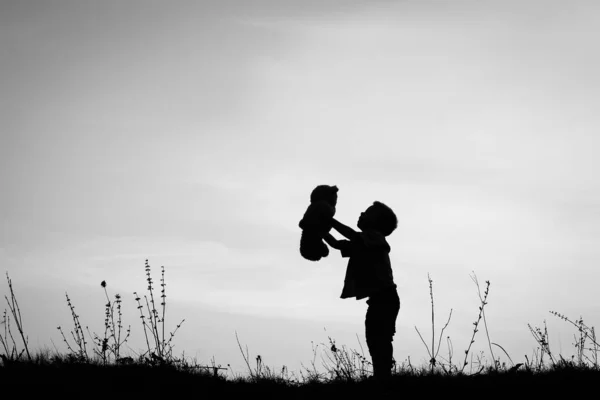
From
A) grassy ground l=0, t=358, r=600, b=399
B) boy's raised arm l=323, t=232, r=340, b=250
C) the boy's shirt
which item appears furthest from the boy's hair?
grassy ground l=0, t=358, r=600, b=399

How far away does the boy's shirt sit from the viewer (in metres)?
6.47

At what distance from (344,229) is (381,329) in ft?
3.72

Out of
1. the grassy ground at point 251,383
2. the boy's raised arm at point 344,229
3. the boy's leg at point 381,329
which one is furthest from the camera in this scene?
the boy's raised arm at point 344,229

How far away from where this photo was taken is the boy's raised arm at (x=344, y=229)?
665cm

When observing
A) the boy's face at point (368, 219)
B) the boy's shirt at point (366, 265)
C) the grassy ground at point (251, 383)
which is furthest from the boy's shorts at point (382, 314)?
the boy's face at point (368, 219)

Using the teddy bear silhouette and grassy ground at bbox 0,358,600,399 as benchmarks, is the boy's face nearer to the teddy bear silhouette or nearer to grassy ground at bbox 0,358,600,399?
the teddy bear silhouette

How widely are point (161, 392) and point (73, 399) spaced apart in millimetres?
797

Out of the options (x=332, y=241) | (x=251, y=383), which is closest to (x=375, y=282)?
(x=332, y=241)

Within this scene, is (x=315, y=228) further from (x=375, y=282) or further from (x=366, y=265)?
(x=375, y=282)

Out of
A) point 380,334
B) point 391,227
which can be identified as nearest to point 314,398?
point 380,334

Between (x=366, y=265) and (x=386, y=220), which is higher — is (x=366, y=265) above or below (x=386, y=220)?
below

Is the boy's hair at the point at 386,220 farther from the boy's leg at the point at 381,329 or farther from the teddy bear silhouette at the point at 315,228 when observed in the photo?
the boy's leg at the point at 381,329

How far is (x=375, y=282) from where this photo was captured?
6.46 m

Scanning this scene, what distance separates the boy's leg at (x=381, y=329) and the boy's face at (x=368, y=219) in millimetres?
813
